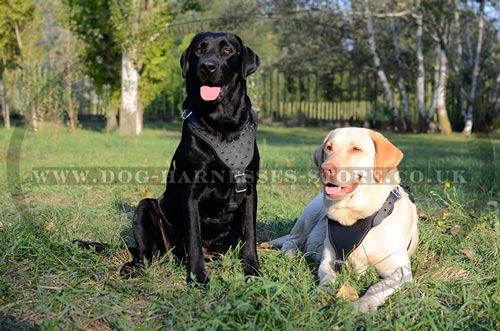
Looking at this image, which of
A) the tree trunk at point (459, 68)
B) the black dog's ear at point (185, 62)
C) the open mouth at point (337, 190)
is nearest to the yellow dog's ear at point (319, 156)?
the open mouth at point (337, 190)

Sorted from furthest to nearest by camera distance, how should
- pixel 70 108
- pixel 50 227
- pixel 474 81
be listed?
pixel 474 81 → pixel 70 108 → pixel 50 227

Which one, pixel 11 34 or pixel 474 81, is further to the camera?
pixel 11 34

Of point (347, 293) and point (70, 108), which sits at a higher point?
point (70, 108)

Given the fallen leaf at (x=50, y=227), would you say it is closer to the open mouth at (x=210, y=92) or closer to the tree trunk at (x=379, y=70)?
the open mouth at (x=210, y=92)

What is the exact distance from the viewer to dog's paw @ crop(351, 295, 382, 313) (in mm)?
2611

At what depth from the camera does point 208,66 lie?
10.8 feet

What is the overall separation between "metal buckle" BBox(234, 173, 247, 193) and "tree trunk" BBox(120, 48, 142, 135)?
13.2 meters

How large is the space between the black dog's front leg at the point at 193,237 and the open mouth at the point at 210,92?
63cm

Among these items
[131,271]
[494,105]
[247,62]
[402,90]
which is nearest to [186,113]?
[247,62]

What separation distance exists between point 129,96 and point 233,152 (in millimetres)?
13466

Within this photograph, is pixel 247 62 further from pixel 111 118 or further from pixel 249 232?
pixel 111 118

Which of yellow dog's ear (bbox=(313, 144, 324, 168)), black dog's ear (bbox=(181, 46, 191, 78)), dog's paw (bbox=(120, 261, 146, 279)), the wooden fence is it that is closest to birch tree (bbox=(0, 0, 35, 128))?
the wooden fence

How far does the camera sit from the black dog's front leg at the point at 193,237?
3.22 m

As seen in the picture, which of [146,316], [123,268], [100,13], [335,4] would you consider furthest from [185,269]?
[335,4]
